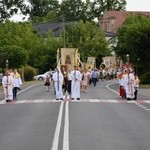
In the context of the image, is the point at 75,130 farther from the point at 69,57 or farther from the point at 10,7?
the point at 69,57

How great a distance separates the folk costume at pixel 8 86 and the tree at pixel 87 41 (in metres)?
65.7

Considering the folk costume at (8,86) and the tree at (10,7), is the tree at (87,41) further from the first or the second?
the folk costume at (8,86)

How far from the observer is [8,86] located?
3262 cm

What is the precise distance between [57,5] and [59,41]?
124 feet

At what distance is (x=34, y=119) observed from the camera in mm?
20016

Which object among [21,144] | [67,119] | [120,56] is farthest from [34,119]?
[120,56]

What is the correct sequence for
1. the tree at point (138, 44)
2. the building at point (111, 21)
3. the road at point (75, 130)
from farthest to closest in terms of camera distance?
the building at point (111, 21), the tree at point (138, 44), the road at point (75, 130)

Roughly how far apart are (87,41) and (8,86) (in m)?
Result: 69.9

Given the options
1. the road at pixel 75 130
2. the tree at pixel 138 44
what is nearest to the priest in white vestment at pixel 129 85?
the road at pixel 75 130

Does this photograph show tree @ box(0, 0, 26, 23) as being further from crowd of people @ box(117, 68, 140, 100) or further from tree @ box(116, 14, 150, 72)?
tree @ box(116, 14, 150, 72)

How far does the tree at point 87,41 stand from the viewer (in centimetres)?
10133

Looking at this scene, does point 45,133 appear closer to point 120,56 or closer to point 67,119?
point 67,119

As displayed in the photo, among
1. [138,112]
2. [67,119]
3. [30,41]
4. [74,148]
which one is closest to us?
[74,148]

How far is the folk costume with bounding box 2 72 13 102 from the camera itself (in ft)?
105
